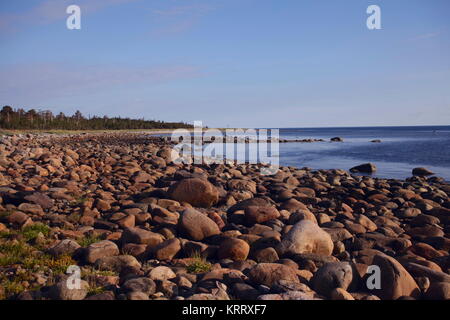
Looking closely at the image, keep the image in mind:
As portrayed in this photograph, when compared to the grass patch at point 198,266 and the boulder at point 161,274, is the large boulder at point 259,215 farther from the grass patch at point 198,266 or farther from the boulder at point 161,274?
the boulder at point 161,274

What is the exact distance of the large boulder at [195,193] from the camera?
30.6 ft

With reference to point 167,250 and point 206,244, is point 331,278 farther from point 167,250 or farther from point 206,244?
point 167,250

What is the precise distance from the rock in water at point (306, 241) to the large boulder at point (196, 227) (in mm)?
1429

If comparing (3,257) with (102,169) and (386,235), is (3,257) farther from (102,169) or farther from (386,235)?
(102,169)

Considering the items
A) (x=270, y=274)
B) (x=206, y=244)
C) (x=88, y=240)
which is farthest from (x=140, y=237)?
(x=270, y=274)

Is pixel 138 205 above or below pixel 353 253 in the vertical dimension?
above

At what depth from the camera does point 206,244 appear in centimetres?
631

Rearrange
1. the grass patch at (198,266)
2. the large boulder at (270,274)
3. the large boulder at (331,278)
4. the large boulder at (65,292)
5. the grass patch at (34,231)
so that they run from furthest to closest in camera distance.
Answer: the grass patch at (34,231) → the grass patch at (198,266) → the large boulder at (270,274) → the large boulder at (331,278) → the large boulder at (65,292)

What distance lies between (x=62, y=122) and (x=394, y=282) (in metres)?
66.0

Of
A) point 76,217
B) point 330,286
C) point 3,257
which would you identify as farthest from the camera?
point 76,217

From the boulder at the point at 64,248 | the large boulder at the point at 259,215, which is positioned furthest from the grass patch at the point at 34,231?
the large boulder at the point at 259,215

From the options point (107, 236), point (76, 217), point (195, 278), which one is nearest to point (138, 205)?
point (76, 217)

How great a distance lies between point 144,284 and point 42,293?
1.19 metres
